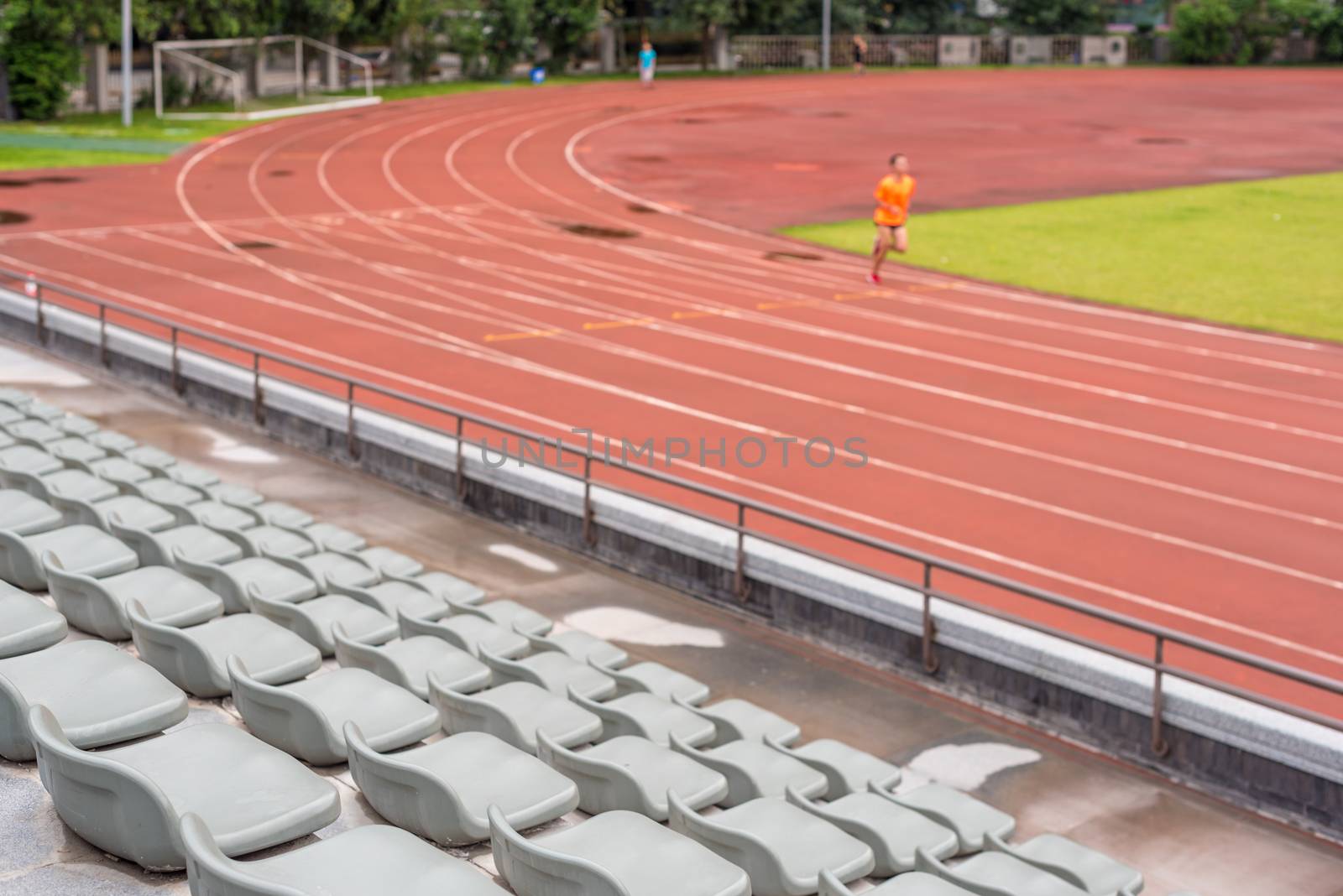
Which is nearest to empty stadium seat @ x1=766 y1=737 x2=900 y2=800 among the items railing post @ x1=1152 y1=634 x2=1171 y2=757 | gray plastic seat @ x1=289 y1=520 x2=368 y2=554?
railing post @ x1=1152 y1=634 x2=1171 y2=757

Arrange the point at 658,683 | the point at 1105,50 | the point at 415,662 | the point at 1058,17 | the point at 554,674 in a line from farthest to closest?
the point at 1058,17 → the point at 1105,50 → the point at 658,683 → the point at 554,674 → the point at 415,662

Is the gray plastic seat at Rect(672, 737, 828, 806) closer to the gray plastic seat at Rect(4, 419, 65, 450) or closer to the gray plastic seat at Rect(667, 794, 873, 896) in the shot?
the gray plastic seat at Rect(667, 794, 873, 896)

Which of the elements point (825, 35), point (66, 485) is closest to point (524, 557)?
point (66, 485)

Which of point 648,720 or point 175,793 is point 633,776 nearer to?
point 648,720

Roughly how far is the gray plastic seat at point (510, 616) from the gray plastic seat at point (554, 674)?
0.87m

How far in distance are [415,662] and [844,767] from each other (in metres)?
2.05

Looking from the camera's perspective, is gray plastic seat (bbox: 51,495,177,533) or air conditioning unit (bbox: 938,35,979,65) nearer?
gray plastic seat (bbox: 51,495,177,533)

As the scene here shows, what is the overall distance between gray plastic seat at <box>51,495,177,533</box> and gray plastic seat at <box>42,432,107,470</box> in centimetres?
124

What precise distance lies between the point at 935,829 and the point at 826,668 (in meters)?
3.29

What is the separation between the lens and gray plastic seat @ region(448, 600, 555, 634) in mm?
8828

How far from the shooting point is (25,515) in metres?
8.47

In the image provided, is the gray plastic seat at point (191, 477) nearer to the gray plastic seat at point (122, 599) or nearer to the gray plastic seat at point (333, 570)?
the gray plastic seat at point (333, 570)

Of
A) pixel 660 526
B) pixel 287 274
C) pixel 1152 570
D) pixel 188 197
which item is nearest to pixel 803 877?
pixel 660 526

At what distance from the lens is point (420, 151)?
38.8m
